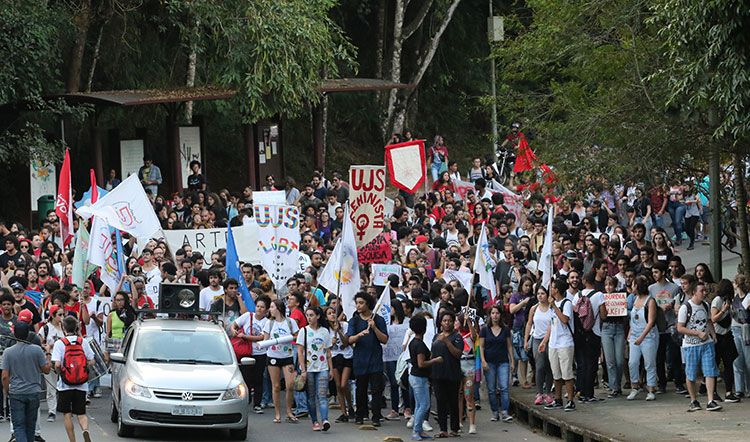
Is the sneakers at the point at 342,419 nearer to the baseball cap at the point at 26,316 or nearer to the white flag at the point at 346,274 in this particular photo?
the white flag at the point at 346,274

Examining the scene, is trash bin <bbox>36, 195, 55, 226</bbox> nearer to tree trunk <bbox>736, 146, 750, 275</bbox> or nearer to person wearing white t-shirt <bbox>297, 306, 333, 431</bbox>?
person wearing white t-shirt <bbox>297, 306, 333, 431</bbox>

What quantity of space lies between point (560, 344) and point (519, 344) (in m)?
1.79

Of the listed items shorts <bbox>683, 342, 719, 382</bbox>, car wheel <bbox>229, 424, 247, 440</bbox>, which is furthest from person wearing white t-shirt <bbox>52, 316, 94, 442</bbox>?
shorts <bbox>683, 342, 719, 382</bbox>

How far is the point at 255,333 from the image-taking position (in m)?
16.9

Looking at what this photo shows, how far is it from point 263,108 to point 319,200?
3.25 m

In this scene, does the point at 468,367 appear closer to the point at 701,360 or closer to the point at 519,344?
the point at 519,344

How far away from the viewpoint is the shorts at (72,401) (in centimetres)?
1396

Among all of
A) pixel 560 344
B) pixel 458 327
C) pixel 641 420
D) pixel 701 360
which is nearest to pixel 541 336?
pixel 560 344

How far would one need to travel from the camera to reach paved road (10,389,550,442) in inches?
593

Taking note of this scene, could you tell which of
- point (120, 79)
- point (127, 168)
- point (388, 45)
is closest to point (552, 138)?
point (127, 168)

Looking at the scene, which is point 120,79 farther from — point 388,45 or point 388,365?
point 388,365

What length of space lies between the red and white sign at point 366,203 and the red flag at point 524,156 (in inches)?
193

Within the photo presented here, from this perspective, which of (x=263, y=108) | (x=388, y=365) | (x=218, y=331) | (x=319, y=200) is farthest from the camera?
(x=263, y=108)

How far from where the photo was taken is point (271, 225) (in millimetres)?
19406
